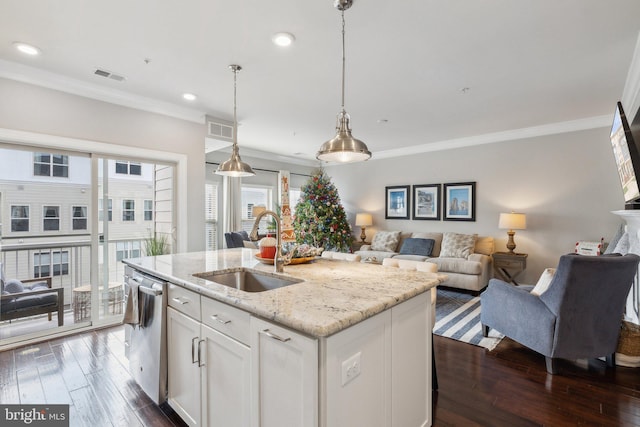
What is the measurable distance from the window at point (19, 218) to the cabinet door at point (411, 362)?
379cm

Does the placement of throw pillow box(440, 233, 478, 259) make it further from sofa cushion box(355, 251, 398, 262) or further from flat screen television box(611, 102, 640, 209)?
flat screen television box(611, 102, 640, 209)

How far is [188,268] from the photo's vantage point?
7.09ft

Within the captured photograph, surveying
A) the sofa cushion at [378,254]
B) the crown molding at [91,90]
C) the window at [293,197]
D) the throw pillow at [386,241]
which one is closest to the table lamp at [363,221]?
the throw pillow at [386,241]

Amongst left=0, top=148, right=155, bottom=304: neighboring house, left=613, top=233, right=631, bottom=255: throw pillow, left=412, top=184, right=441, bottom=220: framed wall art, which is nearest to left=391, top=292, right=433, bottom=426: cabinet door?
left=613, top=233, right=631, bottom=255: throw pillow

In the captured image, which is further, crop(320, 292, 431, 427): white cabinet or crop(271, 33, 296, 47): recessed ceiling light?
crop(271, 33, 296, 47): recessed ceiling light

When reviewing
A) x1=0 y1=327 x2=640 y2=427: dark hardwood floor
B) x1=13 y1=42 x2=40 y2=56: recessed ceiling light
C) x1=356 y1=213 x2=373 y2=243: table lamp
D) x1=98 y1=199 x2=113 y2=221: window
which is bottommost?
x1=0 y1=327 x2=640 y2=427: dark hardwood floor

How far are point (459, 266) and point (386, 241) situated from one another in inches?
65.3

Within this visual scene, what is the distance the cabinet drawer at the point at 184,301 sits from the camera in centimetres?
170

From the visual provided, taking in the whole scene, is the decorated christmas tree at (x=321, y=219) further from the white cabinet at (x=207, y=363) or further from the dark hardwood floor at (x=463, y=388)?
the white cabinet at (x=207, y=363)

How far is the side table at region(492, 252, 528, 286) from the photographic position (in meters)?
4.75

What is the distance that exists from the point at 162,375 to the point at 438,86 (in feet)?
11.8

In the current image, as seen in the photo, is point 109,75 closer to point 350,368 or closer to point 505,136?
point 350,368

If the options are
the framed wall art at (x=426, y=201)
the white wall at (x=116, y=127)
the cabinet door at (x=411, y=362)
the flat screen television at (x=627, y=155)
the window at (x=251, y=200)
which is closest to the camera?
the cabinet door at (x=411, y=362)

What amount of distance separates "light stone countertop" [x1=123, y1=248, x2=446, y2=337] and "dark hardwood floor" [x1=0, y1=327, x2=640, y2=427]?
0.92 meters
